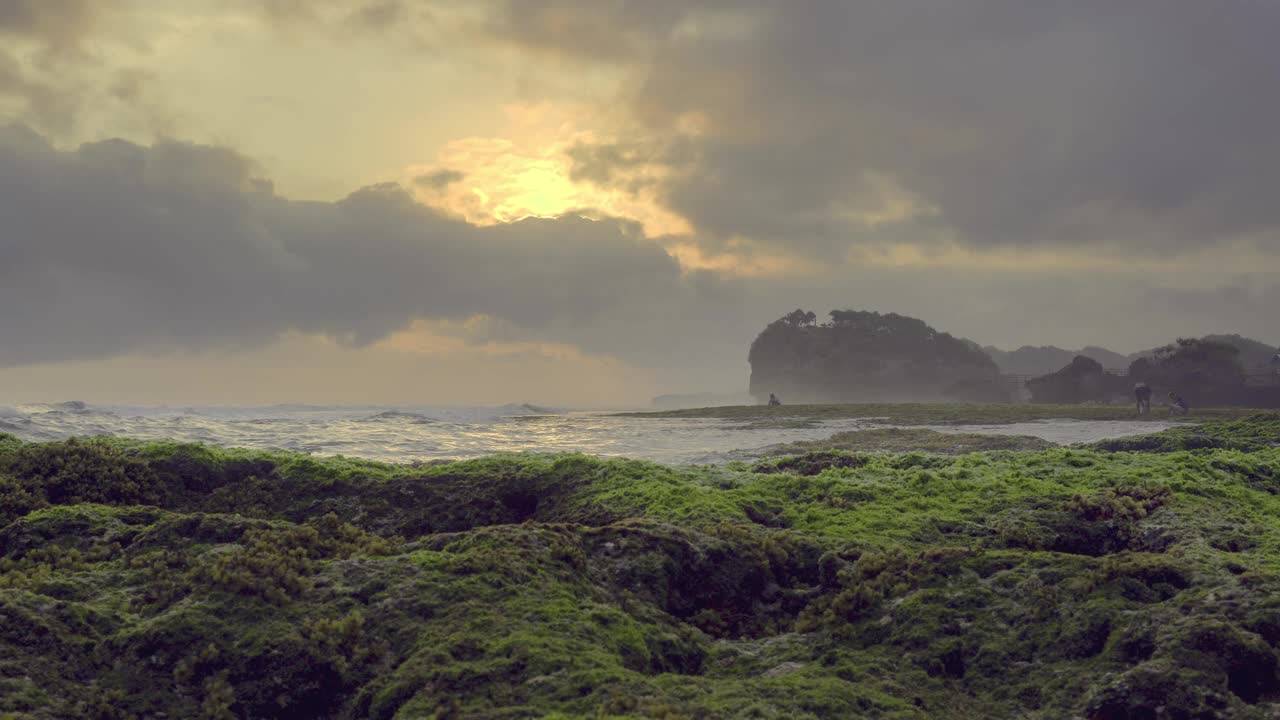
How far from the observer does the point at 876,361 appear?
137 metres

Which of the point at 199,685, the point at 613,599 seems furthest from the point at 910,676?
the point at 199,685

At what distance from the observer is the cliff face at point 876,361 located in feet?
443

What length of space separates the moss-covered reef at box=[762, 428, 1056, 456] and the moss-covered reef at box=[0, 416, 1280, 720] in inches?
595

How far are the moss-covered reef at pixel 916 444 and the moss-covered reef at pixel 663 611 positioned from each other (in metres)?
15.1

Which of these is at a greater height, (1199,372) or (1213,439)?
(1199,372)

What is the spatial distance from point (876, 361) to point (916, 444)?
113295 mm

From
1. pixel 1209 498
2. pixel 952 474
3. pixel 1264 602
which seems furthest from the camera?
pixel 952 474

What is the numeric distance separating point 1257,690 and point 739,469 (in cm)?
863

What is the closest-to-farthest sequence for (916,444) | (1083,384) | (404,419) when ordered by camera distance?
(916,444)
(404,419)
(1083,384)

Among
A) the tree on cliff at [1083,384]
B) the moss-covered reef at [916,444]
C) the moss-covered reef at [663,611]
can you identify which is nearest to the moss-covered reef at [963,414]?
the moss-covered reef at [916,444]

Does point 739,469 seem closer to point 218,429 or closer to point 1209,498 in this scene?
point 1209,498

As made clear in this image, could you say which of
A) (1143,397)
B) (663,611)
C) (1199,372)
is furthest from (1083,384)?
(663,611)

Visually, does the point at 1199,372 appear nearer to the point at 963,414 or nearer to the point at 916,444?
the point at 963,414

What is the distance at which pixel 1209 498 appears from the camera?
9805mm
